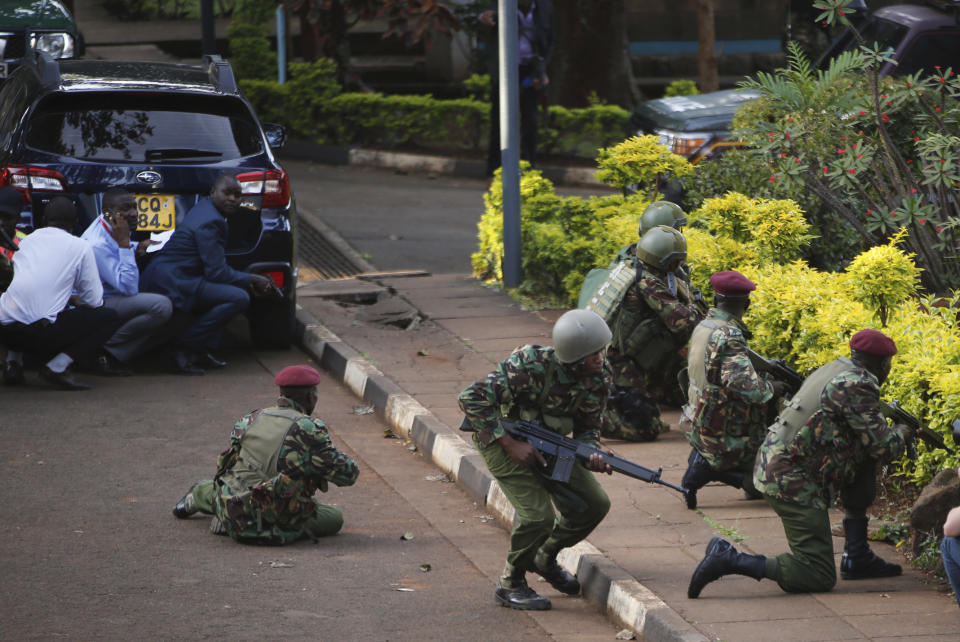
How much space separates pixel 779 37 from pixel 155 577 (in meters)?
23.3

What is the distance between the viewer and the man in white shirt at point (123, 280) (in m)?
9.19

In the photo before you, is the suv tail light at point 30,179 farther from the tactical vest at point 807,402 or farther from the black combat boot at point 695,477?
the tactical vest at point 807,402

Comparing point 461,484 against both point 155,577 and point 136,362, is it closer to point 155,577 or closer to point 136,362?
point 155,577

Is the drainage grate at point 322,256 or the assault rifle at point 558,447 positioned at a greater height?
the assault rifle at point 558,447

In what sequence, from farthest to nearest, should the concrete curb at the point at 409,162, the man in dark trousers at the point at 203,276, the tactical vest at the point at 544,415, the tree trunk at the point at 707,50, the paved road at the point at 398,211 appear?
1. the tree trunk at the point at 707,50
2. the concrete curb at the point at 409,162
3. the paved road at the point at 398,211
4. the man in dark trousers at the point at 203,276
5. the tactical vest at the point at 544,415

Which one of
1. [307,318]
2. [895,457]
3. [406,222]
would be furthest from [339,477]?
[406,222]

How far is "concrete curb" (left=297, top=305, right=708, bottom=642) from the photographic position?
552 cm

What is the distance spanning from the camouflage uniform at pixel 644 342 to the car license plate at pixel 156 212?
3.31 m

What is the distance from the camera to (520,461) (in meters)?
5.77

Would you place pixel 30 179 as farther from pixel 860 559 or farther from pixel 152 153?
pixel 860 559

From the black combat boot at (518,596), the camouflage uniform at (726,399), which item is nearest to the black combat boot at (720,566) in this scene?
the black combat boot at (518,596)

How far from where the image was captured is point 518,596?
19.3 feet

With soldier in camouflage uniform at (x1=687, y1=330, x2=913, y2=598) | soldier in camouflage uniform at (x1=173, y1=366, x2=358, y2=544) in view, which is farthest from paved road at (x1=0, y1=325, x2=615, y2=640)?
soldier in camouflage uniform at (x1=687, y1=330, x2=913, y2=598)

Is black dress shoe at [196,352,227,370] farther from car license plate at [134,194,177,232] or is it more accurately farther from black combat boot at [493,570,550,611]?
black combat boot at [493,570,550,611]
